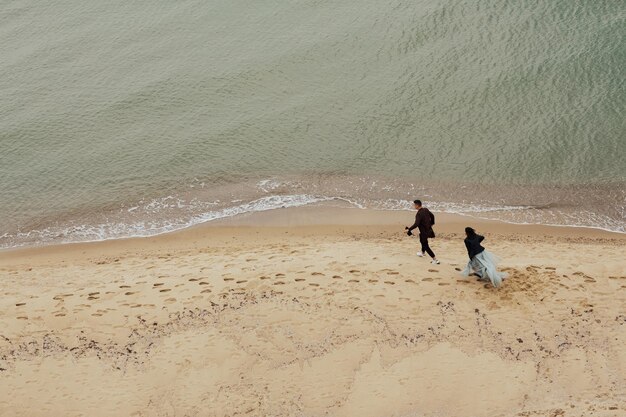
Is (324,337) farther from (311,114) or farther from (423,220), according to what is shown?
(311,114)

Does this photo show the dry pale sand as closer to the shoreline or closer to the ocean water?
the shoreline

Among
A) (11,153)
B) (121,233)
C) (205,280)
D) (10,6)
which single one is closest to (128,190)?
Answer: (121,233)

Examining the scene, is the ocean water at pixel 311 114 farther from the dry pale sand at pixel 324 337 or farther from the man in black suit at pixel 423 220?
the man in black suit at pixel 423 220

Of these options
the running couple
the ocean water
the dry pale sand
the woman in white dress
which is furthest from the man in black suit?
the ocean water

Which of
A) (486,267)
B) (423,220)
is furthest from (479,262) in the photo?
(423,220)

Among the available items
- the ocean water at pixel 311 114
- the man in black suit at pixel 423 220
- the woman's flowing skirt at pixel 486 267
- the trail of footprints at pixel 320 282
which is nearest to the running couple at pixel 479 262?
the woman's flowing skirt at pixel 486 267

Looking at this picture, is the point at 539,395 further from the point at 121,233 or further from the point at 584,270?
the point at 121,233
